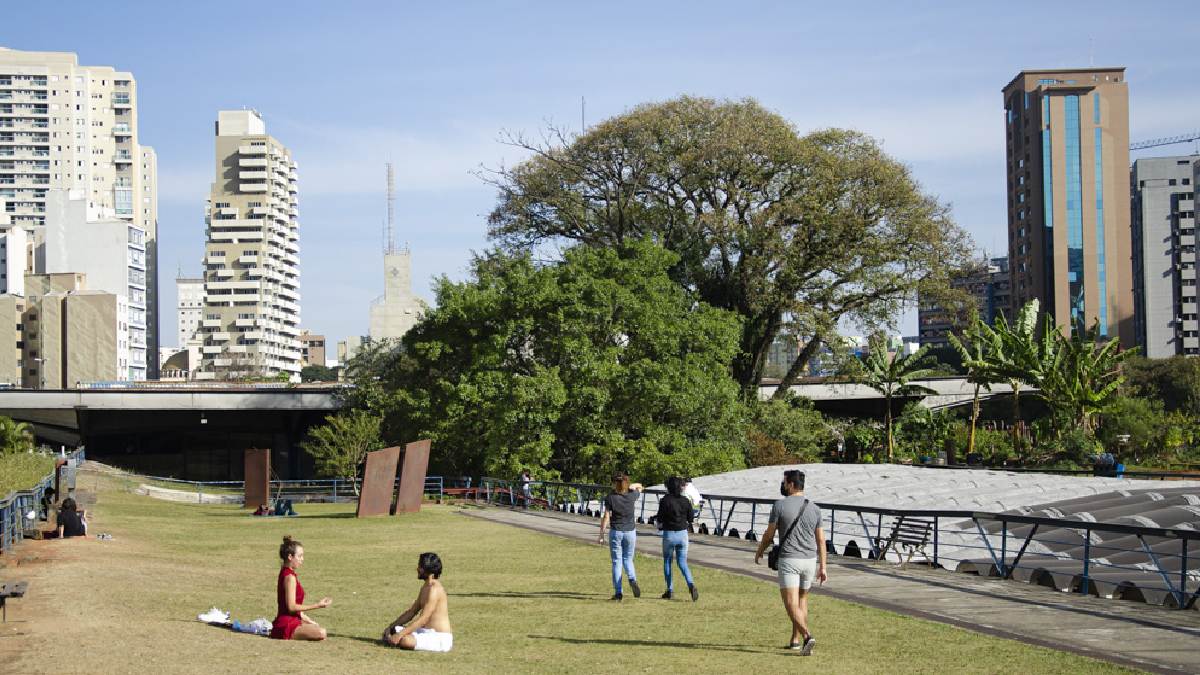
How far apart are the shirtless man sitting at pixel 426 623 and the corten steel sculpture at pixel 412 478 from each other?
25.2m

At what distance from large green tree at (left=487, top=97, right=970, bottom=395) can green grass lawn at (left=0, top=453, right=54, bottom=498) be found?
85.2 ft

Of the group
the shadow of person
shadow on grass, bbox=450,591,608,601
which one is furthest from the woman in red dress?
shadow on grass, bbox=450,591,608,601

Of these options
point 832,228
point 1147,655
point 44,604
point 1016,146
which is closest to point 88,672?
point 44,604

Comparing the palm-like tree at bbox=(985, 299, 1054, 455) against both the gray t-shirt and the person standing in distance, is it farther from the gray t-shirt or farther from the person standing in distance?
the gray t-shirt

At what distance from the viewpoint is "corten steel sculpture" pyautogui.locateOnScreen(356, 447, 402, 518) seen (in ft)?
124

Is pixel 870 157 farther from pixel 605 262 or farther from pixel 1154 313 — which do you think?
pixel 1154 313

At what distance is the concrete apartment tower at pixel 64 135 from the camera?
19162 cm

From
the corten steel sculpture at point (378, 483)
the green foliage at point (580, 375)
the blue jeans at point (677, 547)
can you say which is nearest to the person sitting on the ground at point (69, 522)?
the corten steel sculpture at point (378, 483)

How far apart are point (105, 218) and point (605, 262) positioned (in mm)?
124429

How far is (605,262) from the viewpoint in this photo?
52531mm

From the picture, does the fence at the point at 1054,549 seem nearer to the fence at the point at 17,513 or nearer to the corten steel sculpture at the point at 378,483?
the corten steel sculpture at the point at 378,483

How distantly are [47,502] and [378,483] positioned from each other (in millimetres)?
9589

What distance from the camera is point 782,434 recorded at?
190ft

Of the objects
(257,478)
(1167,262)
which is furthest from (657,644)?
(1167,262)
